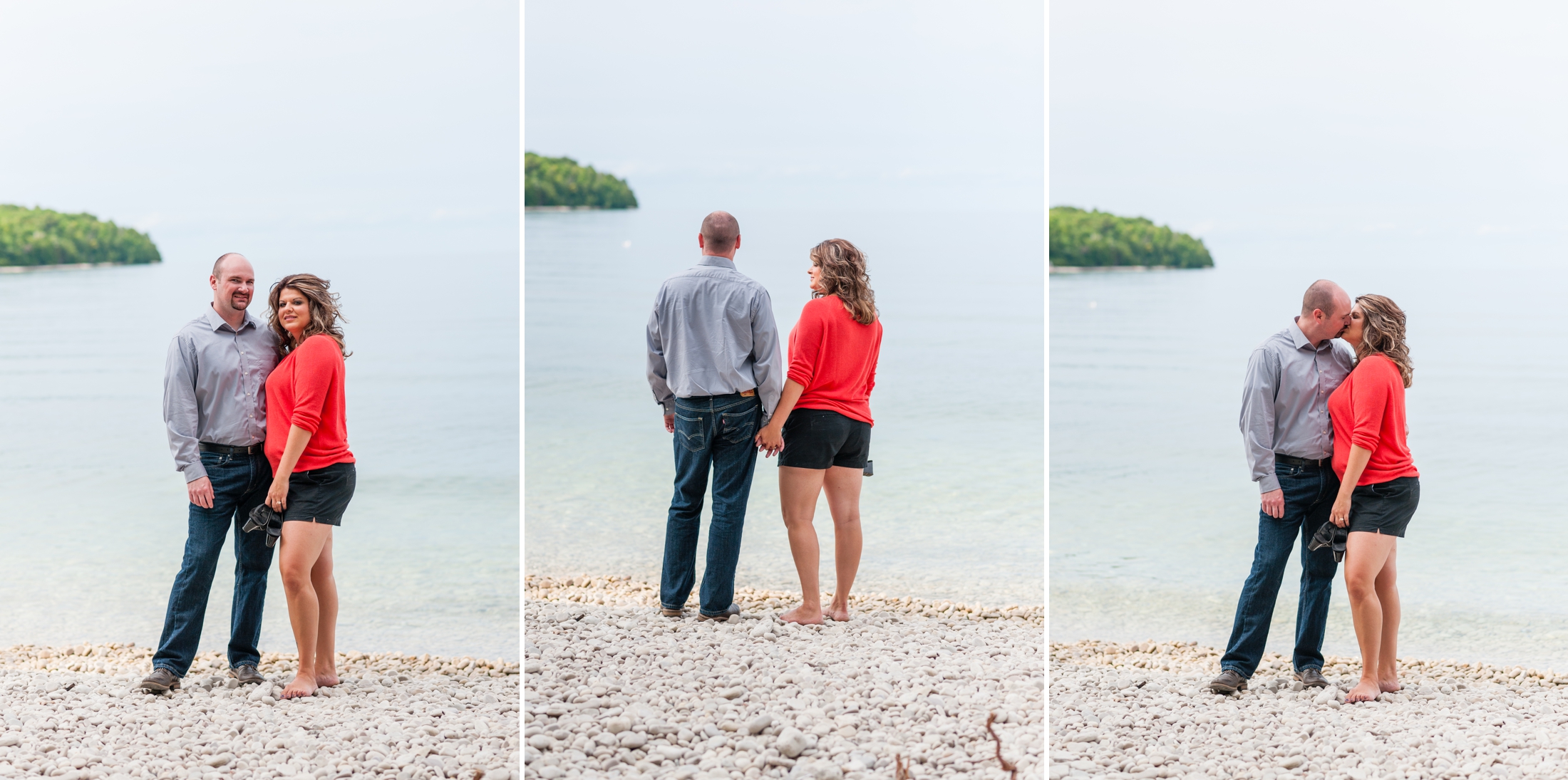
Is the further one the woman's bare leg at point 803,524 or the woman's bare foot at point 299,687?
the woman's bare leg at point 803,524

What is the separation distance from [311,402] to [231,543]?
633 centimetres

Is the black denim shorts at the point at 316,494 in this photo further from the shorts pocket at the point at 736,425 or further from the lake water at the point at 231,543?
the shorts pocket at the point at 736,425

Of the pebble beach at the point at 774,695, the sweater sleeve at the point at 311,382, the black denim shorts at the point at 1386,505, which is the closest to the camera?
the pebble beach at the point at 774,695

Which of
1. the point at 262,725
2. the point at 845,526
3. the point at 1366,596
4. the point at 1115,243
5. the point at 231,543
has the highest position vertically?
the point at 1115,243

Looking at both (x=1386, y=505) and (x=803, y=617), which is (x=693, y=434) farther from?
(x=1386, y=505)

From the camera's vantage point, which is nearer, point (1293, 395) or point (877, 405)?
point (1293, 395)

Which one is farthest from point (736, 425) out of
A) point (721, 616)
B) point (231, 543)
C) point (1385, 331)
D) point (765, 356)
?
point (231, 543)

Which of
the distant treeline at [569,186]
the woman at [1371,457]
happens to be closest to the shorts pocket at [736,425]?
the woman at [1371,457]

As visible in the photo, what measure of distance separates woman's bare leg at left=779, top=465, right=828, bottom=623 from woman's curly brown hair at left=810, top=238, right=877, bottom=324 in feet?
2.11

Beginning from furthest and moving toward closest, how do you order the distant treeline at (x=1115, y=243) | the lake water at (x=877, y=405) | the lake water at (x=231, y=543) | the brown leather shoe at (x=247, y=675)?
the distant treeline at (x=1115, y=243)
the lake water at (x=877, y=405)
the lake water at (x=231, y=543)
the brown leather shoe at (x=247, y=675)

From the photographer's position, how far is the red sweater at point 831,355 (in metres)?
4.37

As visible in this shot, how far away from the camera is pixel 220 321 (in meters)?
4.05

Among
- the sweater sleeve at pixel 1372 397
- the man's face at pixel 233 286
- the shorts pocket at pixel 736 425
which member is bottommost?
the shorts pocket at pixel 736 425

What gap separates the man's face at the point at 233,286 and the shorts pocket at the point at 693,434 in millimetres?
1618
